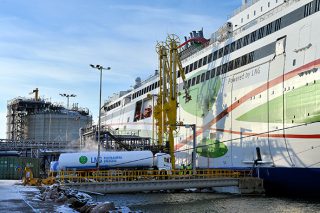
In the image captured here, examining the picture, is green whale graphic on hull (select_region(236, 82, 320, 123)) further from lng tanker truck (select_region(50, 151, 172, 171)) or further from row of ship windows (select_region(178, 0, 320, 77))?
lng tanker truck (select_region(50, 151, 172, 171))

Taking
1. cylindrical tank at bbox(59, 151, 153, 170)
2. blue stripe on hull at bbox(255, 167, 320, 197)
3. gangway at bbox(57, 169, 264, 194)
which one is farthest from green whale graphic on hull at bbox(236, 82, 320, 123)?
cylindrical tank at bbox(59, 151, 153, 170)

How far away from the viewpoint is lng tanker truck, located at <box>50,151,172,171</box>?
152ft

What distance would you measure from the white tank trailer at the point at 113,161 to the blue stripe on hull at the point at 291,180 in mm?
12614

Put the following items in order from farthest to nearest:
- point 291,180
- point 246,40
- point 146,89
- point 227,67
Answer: point 146,89 < point 227,67 < point 246,40 < point 291,180

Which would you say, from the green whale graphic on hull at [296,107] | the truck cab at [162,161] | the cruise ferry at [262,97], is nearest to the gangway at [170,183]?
the cruise ferry at [262,97]

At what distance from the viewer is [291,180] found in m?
33.7

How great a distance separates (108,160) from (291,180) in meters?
20.0

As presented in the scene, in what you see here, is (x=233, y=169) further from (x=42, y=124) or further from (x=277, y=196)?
(x=42, y=124)

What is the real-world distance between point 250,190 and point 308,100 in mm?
10041

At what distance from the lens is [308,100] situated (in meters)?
32.0

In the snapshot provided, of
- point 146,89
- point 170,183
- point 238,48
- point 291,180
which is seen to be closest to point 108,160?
point 170,183

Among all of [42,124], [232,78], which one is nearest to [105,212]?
[232,78]

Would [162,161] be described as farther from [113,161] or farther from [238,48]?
[238,48]

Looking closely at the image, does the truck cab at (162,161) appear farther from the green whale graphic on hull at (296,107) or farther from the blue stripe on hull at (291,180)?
the green whale graphic on hull at (296,107)
